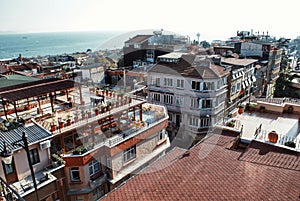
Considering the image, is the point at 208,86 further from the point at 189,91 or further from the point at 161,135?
the point at 161,135

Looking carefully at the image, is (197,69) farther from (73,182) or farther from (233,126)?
(73,182)

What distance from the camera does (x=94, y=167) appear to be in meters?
11.4

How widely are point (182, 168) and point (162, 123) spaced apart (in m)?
7.76

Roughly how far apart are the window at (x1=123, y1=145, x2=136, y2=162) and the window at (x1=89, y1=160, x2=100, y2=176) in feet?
4.92

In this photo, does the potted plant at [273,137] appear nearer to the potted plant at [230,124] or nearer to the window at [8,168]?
the potted plant at [230,124]

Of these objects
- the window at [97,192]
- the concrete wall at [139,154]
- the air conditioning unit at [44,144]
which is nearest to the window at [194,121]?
the concrete wall at [139,154]

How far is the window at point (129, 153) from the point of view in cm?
1231

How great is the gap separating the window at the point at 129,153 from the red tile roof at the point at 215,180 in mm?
5209

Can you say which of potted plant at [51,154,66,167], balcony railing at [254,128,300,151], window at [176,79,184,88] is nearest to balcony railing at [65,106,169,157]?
potted plant at [51,154,66,167]

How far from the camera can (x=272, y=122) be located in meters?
9.48

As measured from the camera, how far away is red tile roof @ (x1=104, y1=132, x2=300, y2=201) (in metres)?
5.18

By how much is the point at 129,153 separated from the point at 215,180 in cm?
742

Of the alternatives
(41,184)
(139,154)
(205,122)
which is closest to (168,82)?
(205,122)

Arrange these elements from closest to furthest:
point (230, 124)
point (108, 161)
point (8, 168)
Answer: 1. point (8, 168)
2. point (230, 124)
3. point (108, 161)
